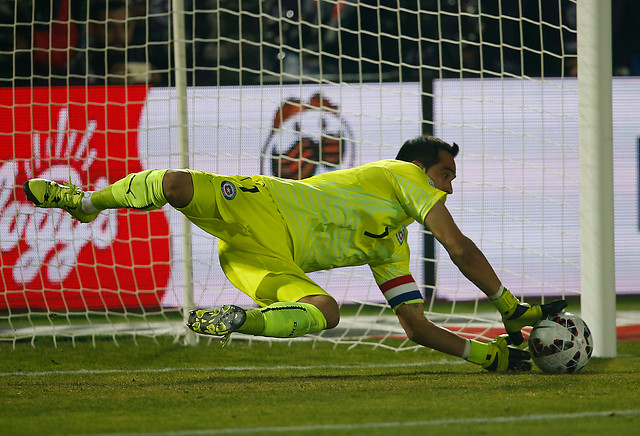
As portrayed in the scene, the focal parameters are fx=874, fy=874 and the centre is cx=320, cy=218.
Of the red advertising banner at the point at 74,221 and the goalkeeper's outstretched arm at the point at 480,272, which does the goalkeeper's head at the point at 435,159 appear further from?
the red advertising banner at the point at 74,221

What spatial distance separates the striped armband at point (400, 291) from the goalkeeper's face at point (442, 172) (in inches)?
19.5

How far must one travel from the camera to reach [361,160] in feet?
23.0

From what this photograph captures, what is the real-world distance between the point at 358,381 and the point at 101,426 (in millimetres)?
1432

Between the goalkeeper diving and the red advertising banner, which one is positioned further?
the red advertising banner

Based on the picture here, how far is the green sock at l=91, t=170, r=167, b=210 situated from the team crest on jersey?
0.26 metres

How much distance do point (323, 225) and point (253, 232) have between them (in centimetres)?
34

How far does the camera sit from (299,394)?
363cm

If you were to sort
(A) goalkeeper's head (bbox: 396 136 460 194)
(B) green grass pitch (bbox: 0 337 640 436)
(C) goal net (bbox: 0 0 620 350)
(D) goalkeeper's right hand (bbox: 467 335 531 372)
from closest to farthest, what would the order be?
1. (B) green grass pitch (bbox: 0 337 640 436)
2. (D) goalkeeper's right hand (bbox: 467 335 531 372)
3. (A) goalkeeper's head (bbox: 396 136 460 194)
4. (C) goal net (bbox: 0 0 620 350)

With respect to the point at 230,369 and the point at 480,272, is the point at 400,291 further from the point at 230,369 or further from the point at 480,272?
the point at 230,369

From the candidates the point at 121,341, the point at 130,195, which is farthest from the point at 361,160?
the point at 130,195

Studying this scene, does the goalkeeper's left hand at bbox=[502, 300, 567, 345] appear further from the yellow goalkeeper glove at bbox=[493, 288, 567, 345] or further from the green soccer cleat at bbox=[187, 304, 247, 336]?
the green soccer cleat at bbox=[187, 304, 247, 336]

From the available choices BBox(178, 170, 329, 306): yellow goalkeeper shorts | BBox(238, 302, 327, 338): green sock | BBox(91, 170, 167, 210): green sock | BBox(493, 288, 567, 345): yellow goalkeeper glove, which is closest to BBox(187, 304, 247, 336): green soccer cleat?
BBox(238, 302, 327, 338): green sock

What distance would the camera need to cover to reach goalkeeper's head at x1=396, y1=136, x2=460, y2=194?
14.4ft

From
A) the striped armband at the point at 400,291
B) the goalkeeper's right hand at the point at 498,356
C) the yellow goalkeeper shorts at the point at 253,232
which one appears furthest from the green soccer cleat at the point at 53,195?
the goalkeeper's right hand at the point at 498,356
